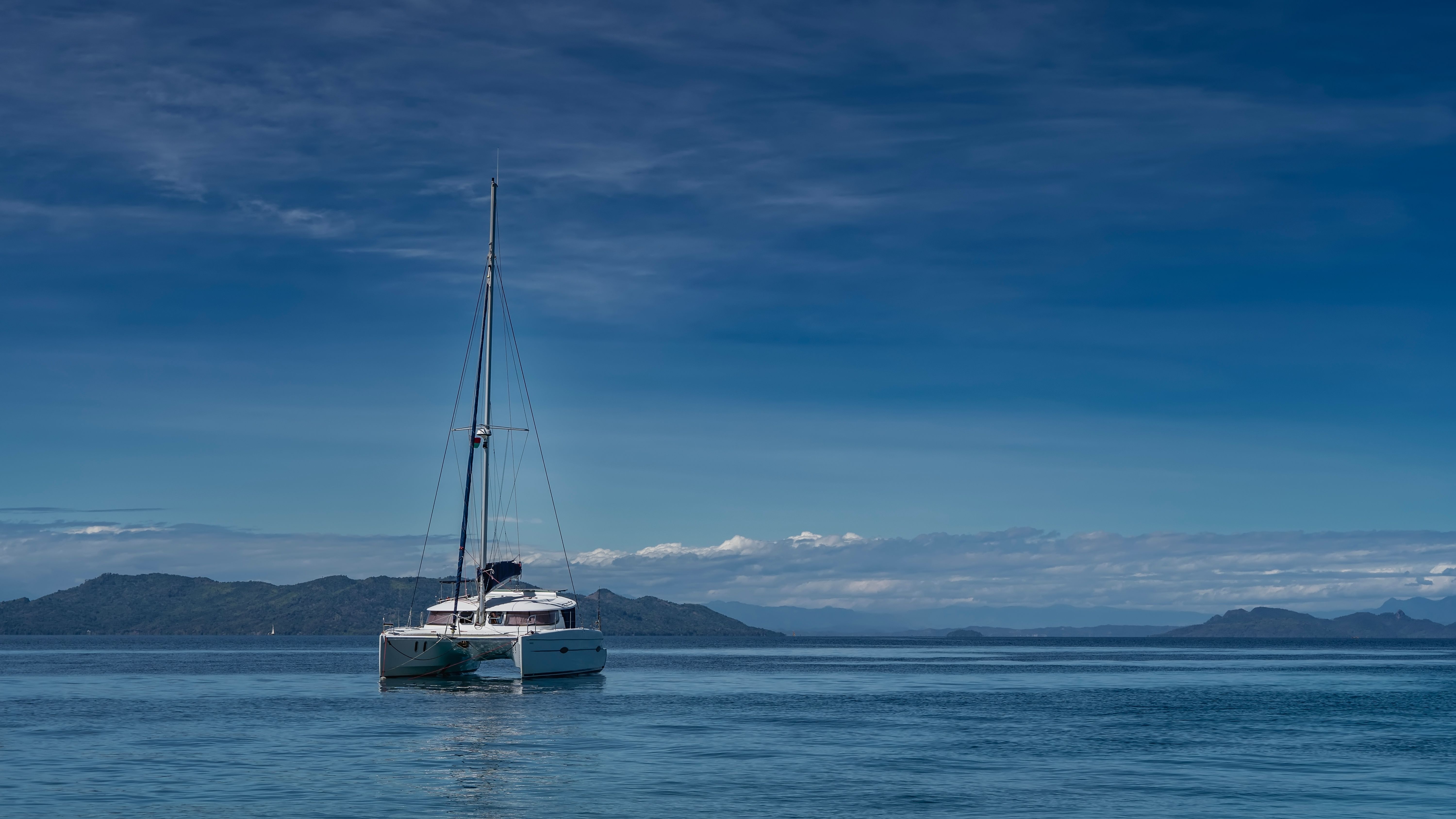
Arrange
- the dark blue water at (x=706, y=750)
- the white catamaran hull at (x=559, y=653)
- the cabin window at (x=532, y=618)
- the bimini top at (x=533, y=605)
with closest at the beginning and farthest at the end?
the dark blue water at (x=706, y=750) → the white catamaran hull at (x=559, y=653) → the bimini top at (x=533, y=605) → the cabin window at (x=532, y=618)

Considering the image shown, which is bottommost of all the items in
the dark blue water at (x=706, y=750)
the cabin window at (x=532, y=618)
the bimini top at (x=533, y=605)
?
the dark blue water at (x=706, y=750)

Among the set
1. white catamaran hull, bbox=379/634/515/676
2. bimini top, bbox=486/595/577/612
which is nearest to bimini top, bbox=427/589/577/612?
bimini top, bbox=486/595/577/612

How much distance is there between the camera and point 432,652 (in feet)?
259

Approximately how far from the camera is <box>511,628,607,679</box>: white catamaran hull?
78312 mm

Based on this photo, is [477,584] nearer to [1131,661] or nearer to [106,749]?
[106,749]

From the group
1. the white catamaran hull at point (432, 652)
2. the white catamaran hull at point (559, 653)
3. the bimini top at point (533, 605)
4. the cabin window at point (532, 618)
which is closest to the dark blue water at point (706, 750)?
the white catamaran hull at point (432, 652)

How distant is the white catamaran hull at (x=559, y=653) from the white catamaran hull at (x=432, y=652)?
1.08 meters

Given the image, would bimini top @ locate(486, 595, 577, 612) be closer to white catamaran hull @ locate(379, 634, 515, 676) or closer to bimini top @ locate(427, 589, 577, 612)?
bimini top @ locate(427, 589, 577, 612)

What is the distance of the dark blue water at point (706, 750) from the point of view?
32.9m

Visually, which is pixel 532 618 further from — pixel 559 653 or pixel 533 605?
pixel 559 653

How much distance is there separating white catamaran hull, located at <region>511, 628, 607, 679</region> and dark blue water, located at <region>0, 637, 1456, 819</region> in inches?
66.1

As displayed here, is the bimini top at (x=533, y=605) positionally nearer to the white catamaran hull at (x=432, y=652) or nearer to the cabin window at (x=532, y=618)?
the cabin window at (x=532, y=618)

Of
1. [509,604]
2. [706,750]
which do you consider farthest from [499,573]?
[706,750]

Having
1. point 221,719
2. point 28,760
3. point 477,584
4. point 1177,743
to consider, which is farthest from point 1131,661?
point 28,760
